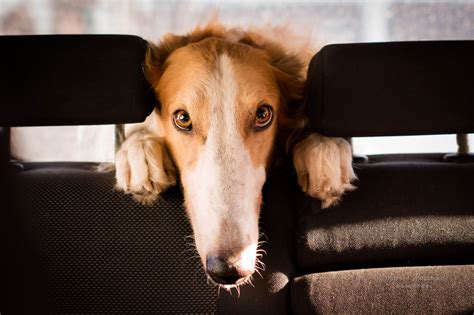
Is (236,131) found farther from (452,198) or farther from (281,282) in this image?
(452,198)

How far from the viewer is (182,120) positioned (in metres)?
1.41

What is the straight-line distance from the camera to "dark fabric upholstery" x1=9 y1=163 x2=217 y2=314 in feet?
4.11

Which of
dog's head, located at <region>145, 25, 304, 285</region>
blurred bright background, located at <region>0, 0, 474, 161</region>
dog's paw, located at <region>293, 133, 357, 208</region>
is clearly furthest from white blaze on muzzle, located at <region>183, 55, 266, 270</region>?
blurred bright background, located at <region>0, 0, 474, 161</region>

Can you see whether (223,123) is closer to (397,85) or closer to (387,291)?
(397,85)

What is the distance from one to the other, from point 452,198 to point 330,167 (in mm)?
319

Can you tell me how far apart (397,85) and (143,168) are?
691 mm

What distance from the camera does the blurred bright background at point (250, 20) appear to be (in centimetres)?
196

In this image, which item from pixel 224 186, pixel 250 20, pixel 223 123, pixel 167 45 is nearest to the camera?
pixel 224 186

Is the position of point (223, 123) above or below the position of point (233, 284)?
above

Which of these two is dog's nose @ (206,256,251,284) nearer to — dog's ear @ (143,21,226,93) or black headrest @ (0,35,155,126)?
black headrest @ (0,35,155,126)

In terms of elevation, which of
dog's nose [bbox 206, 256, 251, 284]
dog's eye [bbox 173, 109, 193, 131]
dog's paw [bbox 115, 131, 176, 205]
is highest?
dog's eye [bbox 173, 109, 193, 131]

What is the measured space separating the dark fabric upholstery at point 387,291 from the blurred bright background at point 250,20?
0.73 m

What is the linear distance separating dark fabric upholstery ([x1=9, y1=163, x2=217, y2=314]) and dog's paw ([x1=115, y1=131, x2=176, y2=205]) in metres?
0.05

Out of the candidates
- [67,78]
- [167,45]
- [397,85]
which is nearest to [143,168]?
[67,78]
